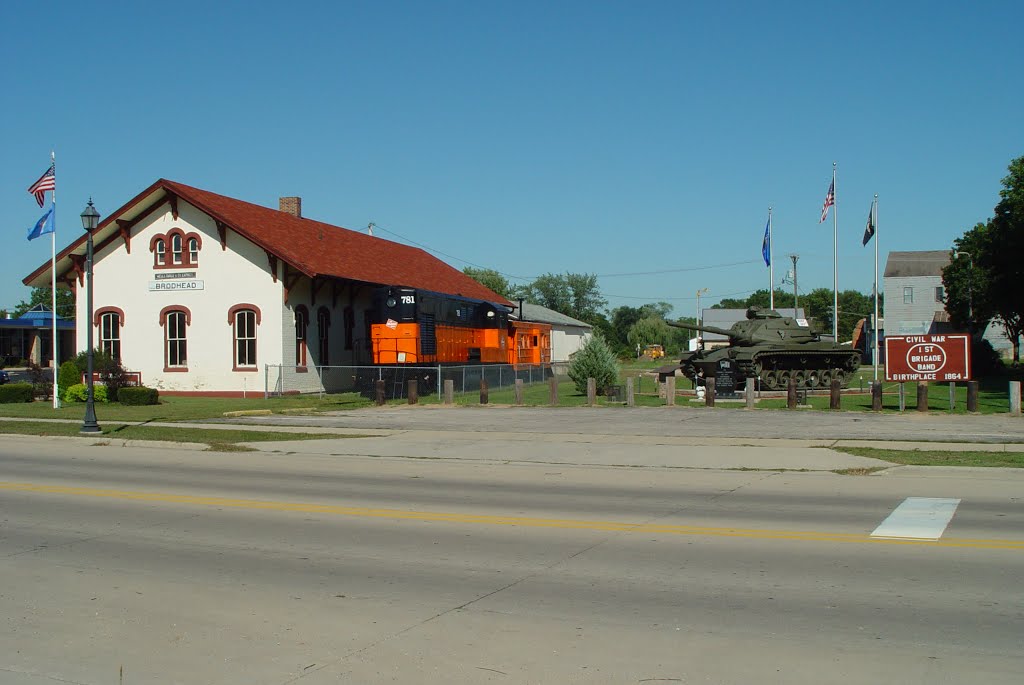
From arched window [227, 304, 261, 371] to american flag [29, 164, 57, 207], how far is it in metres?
8.16

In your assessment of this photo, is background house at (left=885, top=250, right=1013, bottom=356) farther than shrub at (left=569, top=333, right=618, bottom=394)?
Yes

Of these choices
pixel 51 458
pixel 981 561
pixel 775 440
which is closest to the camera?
pixel 981 561

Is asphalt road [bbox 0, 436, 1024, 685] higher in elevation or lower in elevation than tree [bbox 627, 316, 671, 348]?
lower

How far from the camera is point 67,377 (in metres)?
31.6

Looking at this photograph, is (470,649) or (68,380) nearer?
(470,649)

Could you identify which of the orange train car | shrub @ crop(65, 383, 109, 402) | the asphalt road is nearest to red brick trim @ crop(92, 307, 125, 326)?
shrub @ crop(65, 383, 109, 402)

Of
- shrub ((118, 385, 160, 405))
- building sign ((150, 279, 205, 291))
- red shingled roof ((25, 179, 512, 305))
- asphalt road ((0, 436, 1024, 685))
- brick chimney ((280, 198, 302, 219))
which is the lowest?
asphalt road ((0, 436, 1024, 685))

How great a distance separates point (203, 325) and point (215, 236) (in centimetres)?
349

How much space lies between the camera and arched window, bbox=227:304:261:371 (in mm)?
35812

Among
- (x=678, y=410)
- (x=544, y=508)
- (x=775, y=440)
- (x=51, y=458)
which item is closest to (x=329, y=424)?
(x=51, y=458)

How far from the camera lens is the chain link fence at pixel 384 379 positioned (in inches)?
1288

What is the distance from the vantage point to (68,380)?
31562mm

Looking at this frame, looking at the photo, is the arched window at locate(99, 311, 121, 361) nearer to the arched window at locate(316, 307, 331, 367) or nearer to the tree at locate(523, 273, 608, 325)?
the arched window at locate(316, 307, 331, 367)

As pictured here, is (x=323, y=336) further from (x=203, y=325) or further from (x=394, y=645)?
(x=394, y=645)
